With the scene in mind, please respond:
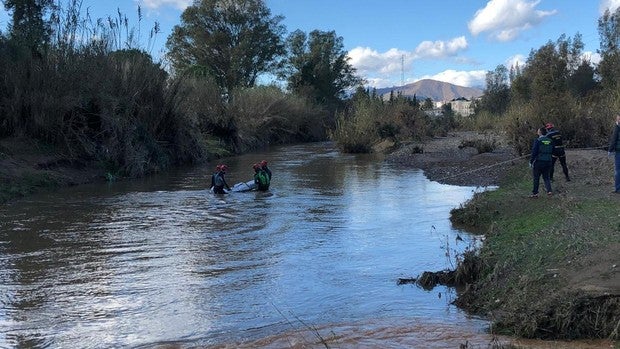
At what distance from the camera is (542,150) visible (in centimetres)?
1433

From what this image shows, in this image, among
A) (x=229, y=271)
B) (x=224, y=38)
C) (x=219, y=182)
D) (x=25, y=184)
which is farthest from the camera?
(x=224, y=38)

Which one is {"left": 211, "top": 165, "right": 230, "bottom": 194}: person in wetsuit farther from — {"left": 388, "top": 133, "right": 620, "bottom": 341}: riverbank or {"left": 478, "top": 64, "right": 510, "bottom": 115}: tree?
{"left": 478, "top": 64, "right": 510, "bottom": 115}: tree

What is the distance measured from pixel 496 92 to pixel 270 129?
39.1 metres

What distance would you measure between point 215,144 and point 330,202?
67.6ft

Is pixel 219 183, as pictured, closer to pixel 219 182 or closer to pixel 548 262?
pixel 219 182

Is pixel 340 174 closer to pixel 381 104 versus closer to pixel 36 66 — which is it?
pixel 36 66

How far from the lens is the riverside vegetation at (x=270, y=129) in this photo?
713cm

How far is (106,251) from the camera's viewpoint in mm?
10672

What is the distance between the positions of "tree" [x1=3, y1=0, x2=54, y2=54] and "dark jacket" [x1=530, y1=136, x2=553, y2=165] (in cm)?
1848

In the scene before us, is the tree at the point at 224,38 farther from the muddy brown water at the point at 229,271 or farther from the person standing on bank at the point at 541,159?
the person standing on bank at the point at 541,159

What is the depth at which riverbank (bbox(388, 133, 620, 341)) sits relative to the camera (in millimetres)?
6059

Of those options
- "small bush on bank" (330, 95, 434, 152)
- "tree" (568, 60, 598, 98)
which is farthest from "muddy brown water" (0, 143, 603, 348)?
"tree" (568, 60, 598, 98)

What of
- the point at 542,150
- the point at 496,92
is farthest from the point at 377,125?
the point at 496,92

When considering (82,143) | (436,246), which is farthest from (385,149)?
(436,246)
